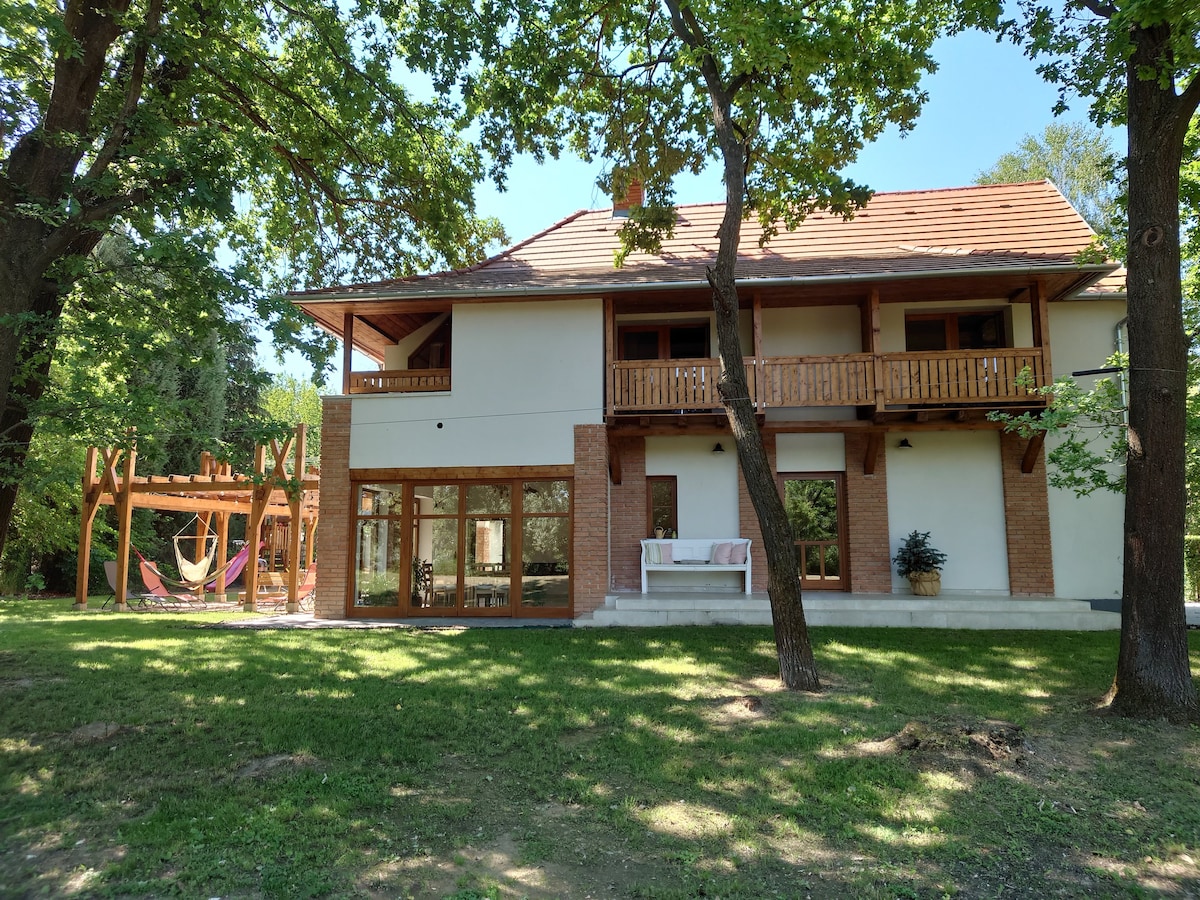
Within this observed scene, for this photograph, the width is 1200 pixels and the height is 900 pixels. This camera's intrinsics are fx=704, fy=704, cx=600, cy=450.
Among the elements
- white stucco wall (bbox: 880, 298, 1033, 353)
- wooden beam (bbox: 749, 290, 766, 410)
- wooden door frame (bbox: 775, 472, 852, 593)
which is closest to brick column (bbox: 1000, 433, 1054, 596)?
white stucco wall (bbox: 880, 298, 1033, 353)

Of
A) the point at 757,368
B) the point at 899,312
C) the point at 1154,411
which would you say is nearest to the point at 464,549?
the point at 757,368

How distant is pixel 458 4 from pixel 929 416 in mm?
9818

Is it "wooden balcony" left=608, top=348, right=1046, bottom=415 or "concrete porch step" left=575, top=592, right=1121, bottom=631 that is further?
"wooden balcony" left=608, top=348, right=1046, bottom=415

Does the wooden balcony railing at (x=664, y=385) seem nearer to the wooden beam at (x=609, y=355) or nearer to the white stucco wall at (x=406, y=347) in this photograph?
the wooden beam at (x=609, y=355)

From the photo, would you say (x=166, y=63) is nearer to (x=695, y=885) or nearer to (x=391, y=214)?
(x=391, y=214)

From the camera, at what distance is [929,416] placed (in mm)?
12320

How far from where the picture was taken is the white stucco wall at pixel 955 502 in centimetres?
1251

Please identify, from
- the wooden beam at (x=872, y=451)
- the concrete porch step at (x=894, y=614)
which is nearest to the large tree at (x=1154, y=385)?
the concrete porch step at (x=894, y=614)

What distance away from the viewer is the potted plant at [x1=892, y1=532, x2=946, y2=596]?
1188 centimetres

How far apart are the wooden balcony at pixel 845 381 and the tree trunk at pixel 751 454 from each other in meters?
4.43

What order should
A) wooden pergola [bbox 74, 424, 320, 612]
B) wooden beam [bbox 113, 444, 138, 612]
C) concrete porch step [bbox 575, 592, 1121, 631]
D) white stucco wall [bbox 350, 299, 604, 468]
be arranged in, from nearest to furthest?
concrete porch step [bbox 575, 592, 1121, 631] < white stucco wall [bbox 350, 299, 604, 468] < wooden pergola [bbox 74, 424, 320, 612] < wooden beam [bbox 113, 444, 138, 612]

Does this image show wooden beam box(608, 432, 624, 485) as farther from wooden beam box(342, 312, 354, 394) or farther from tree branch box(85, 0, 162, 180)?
tree branch box(85, 0, 162, 180)

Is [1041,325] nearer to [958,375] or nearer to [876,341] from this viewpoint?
[958,375]

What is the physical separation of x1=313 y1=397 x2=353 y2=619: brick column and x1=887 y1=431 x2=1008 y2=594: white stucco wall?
9.84 m
